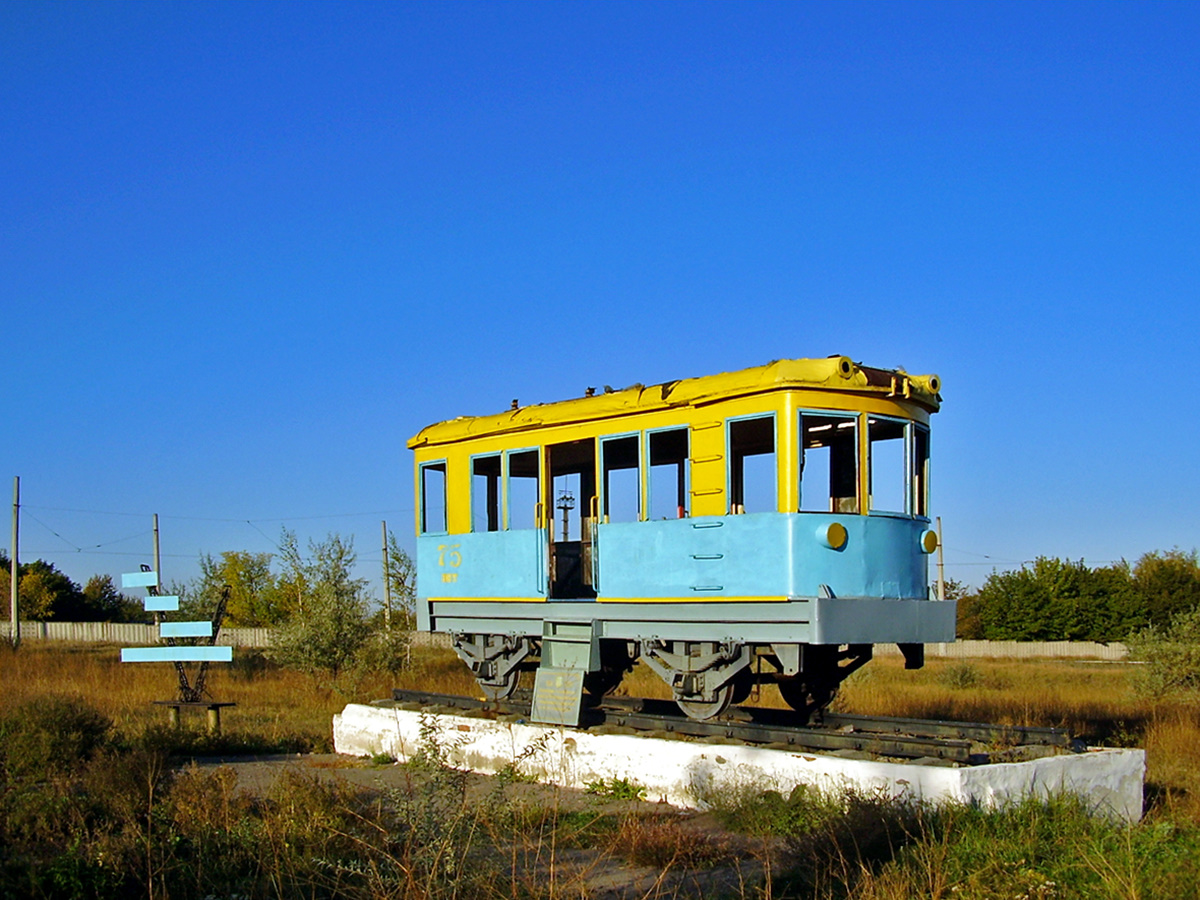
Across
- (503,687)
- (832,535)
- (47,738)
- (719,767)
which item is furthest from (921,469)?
(47,738)

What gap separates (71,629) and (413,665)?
122 feet

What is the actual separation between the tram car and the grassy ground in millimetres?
2114

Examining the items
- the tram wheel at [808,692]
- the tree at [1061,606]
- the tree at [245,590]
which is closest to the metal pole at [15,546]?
the tree at [245,590]

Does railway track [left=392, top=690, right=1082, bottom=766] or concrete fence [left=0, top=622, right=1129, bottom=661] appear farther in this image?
concrete fence [left=0, top=622, right=1129, bottom=661]

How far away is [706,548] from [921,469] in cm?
241

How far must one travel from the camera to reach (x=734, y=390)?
1135 centimetres

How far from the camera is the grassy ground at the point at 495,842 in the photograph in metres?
6.19

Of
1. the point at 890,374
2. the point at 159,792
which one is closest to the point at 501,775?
the point at 159,792

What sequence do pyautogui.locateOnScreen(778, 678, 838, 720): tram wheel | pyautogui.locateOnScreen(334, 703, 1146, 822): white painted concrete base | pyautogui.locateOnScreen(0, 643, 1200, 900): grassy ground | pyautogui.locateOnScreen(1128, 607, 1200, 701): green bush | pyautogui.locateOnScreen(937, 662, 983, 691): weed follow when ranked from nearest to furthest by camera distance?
pyautogui.locateOnScreen(0, 643, 1200, 900): grassy ground < pyautogui.locateOnScreen(334, 703, 1146, 822): white painted concrete base < pyautogui.locateOnScreen(778, 678, 838, 720): tram wheel < pyautogui.locateOnScreen(1128, 607, 1200, 701): green bush < pyautogui.locateOnScreen(937, 662, 983, 691): weed

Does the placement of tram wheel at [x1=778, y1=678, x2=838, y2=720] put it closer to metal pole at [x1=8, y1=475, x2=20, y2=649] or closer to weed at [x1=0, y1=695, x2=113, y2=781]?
weed at [x1=0, y1=695, x2=113, y2=781]

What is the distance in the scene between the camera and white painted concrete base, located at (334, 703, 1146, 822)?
340 inches

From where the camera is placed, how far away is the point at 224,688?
70.5ft

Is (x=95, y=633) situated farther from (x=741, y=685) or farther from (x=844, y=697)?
(x=741, y=685)

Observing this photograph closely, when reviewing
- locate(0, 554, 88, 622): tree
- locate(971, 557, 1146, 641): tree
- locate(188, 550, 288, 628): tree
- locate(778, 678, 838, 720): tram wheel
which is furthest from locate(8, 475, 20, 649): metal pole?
locate(971, 557, 1146, 641): tree
